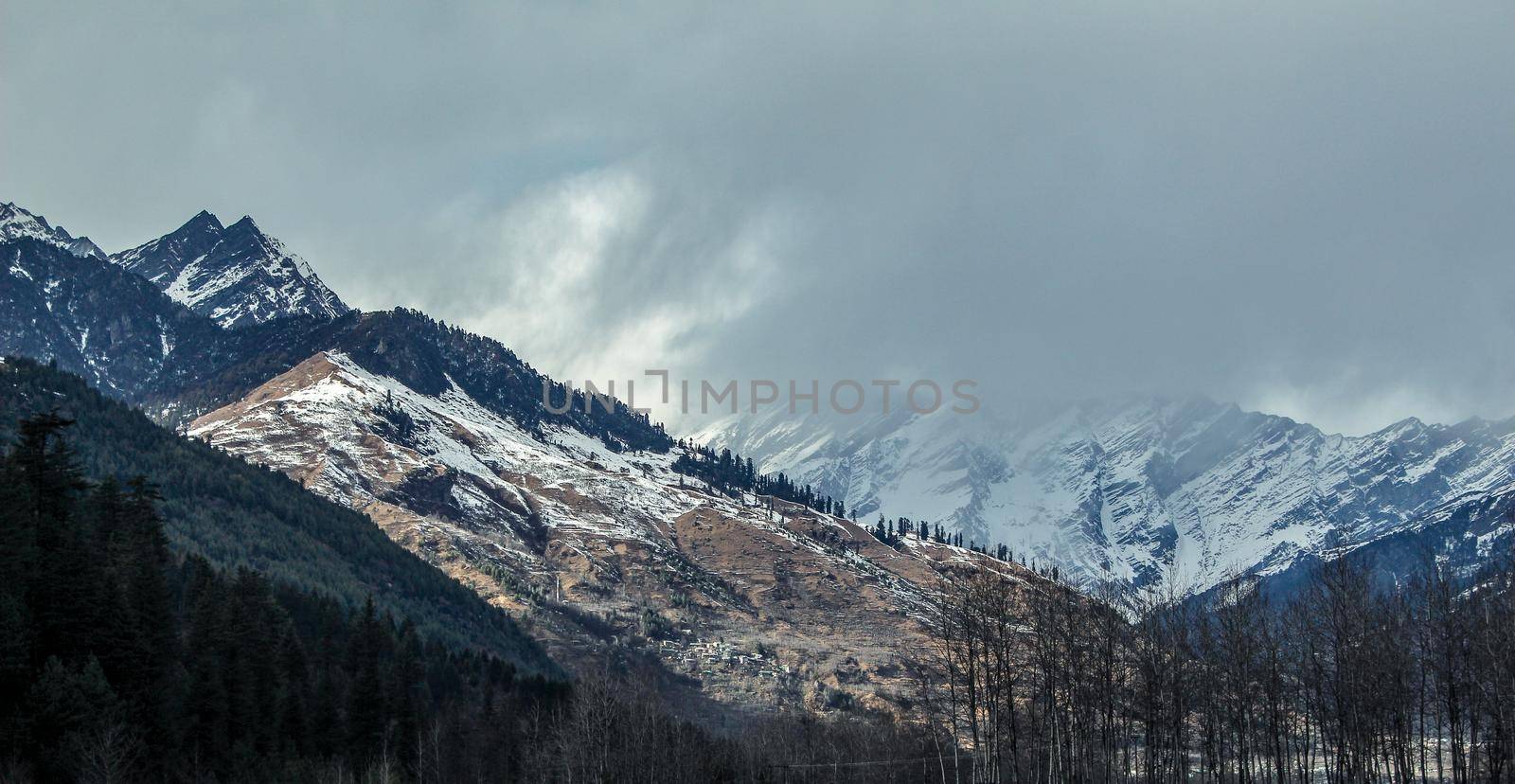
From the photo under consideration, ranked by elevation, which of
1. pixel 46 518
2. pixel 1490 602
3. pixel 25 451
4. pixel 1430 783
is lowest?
pixel 1430 783

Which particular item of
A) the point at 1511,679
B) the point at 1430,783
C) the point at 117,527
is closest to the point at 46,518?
the point at 117,527

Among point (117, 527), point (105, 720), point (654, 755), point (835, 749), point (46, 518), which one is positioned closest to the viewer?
point (105, 720)

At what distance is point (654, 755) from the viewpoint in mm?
131250

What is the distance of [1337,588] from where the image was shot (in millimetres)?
87500

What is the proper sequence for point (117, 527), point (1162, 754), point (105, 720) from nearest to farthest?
1. point (105, 720)
2. point (1162, 754)
3. point (117, 527)

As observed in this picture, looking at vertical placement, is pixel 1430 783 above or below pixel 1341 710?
below

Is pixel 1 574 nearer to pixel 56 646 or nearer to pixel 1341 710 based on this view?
pixel 56 646

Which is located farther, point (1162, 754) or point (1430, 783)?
point (1430, 783)

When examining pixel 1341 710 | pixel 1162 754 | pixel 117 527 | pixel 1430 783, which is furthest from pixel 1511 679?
pixel 117 527

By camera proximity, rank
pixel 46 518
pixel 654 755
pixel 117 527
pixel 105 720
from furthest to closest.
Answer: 1. pixel 654 755
2. pixel 117 527
3. pixel 46 518
4. pixel 105 720

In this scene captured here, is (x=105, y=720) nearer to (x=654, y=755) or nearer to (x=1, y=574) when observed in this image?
(x=1, y=574)

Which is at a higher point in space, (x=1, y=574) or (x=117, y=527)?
(x=117, y=527)

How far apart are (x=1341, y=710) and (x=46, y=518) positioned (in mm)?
93468

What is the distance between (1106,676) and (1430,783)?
224 feet
